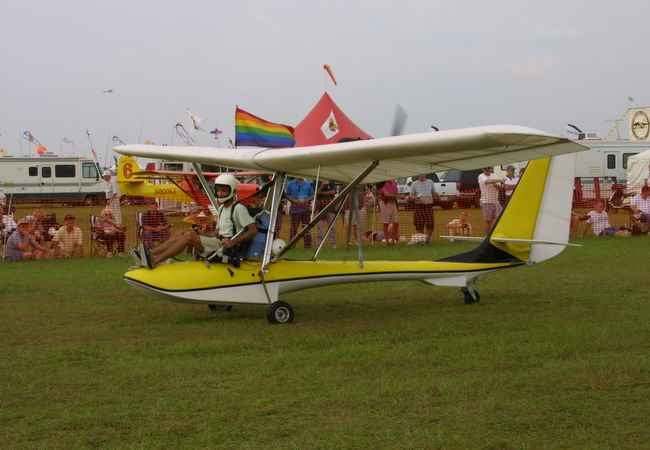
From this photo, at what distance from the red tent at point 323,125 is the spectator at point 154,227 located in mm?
7502

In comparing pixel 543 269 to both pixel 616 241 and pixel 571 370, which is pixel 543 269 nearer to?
pixel 616 241

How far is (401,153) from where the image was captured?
30.6 ft

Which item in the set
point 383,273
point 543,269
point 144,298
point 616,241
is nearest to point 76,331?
point 144,298

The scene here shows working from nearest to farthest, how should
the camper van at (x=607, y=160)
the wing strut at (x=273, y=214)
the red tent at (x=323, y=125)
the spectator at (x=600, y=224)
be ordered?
the wing strut at (x=273, y=214)
the spectator at (x=600, y=224)
the red tent at (x=323, y=125)
the camper van at (x=607, y=160)

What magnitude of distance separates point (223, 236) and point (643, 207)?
49.8ft

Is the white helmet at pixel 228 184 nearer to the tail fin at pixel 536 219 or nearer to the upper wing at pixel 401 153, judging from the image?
the upper wing at pixel 401 153

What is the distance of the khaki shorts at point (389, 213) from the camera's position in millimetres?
21109

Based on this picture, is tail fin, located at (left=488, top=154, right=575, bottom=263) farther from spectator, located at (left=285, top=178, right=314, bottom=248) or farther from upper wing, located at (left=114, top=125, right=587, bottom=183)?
spectator, located at (left=285, top=178, right=314, bottom=248)

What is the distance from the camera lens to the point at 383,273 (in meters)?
10.9

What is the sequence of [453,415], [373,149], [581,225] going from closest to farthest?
[453,415], [373,149], [581,225]

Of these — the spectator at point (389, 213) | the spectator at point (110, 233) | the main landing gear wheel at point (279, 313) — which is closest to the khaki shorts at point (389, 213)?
the spectator at point (389, 213)

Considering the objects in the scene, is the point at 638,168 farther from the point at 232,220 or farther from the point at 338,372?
the point at 338,372

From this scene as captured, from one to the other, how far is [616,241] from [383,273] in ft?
36.6

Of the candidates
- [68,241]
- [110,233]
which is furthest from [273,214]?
[68,241]
